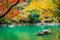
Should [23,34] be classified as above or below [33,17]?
above

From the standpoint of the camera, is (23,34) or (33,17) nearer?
(23,34)

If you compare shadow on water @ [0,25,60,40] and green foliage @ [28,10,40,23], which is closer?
shadow on water @ [0,25,60,40]

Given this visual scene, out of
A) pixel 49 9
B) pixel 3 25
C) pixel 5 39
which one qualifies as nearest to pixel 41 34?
pixel 5 39

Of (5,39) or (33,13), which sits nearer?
(5,39)

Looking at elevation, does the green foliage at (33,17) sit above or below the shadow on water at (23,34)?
below

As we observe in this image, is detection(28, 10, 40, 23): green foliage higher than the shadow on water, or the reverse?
the shadow on water

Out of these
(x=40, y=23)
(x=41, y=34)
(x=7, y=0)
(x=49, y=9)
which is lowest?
(x=40, y=23)

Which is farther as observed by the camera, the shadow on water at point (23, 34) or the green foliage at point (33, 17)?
the green foliage at point (33, 17)

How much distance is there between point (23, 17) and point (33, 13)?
1.90 m

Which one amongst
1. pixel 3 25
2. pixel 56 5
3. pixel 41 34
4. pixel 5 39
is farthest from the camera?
pixel 3 25

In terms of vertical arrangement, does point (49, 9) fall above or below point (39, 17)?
above

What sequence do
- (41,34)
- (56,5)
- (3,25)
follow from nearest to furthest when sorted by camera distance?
(56,5) < (41,34) < (3,25)

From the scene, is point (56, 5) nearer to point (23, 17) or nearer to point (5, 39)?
point (5, 39)

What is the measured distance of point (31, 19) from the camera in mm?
32031
